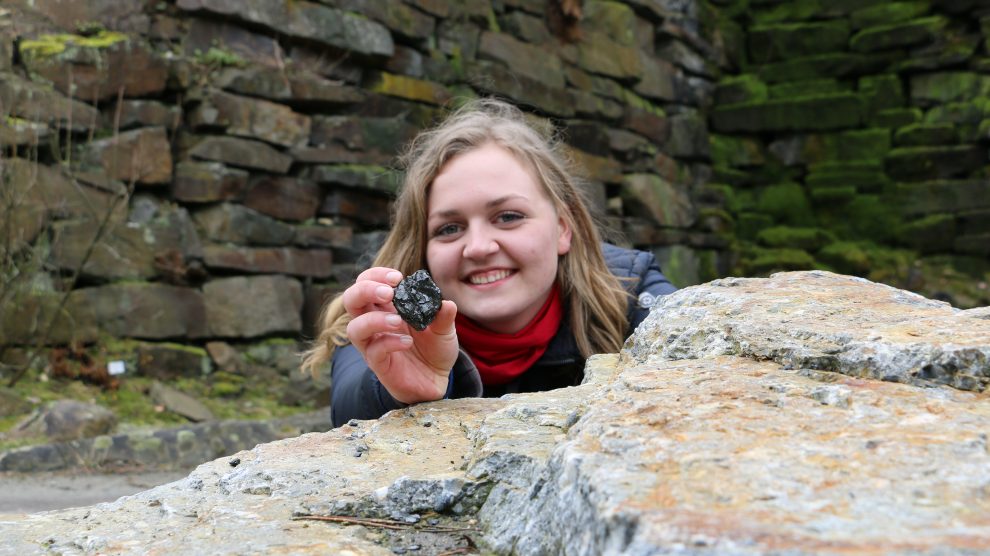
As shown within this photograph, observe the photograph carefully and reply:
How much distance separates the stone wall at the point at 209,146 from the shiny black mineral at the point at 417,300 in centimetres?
299

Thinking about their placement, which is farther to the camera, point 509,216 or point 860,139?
point 860,139

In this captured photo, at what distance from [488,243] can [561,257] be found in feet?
1.51

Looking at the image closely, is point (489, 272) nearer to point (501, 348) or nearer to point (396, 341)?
point (501, 348)

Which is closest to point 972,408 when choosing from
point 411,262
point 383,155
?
point 411,262

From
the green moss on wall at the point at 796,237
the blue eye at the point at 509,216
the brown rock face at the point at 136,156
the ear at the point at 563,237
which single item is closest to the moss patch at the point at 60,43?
the brown rock face at the point at 136,156

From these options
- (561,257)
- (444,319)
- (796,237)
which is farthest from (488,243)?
(796,237)

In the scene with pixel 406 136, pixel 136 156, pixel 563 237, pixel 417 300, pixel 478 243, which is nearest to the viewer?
pixel 417 300

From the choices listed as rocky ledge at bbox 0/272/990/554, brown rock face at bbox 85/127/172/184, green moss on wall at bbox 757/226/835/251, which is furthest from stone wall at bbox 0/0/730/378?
rocky ledge at bbox 0/272/990/554

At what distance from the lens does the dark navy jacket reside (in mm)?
2207

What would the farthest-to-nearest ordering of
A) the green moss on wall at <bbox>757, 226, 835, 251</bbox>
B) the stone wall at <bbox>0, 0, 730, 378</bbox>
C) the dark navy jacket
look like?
1. the green moss on wall at <bbox>757, 226, 835, 251</bbox>
2. the stone wall at <bbox>0, 0, 730, 378</bbox>
3. the dark navy jacket

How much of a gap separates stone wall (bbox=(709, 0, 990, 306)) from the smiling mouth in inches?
238

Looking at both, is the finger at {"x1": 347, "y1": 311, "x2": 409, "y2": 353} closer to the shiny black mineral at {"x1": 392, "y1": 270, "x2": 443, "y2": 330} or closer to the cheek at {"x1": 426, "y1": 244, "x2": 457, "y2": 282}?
the shiny black mineral at {"x1": 392, "y1": 270, "x2": 443, "y2": 330}

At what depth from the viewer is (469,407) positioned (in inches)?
75.3

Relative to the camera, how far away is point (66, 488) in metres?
3.85
